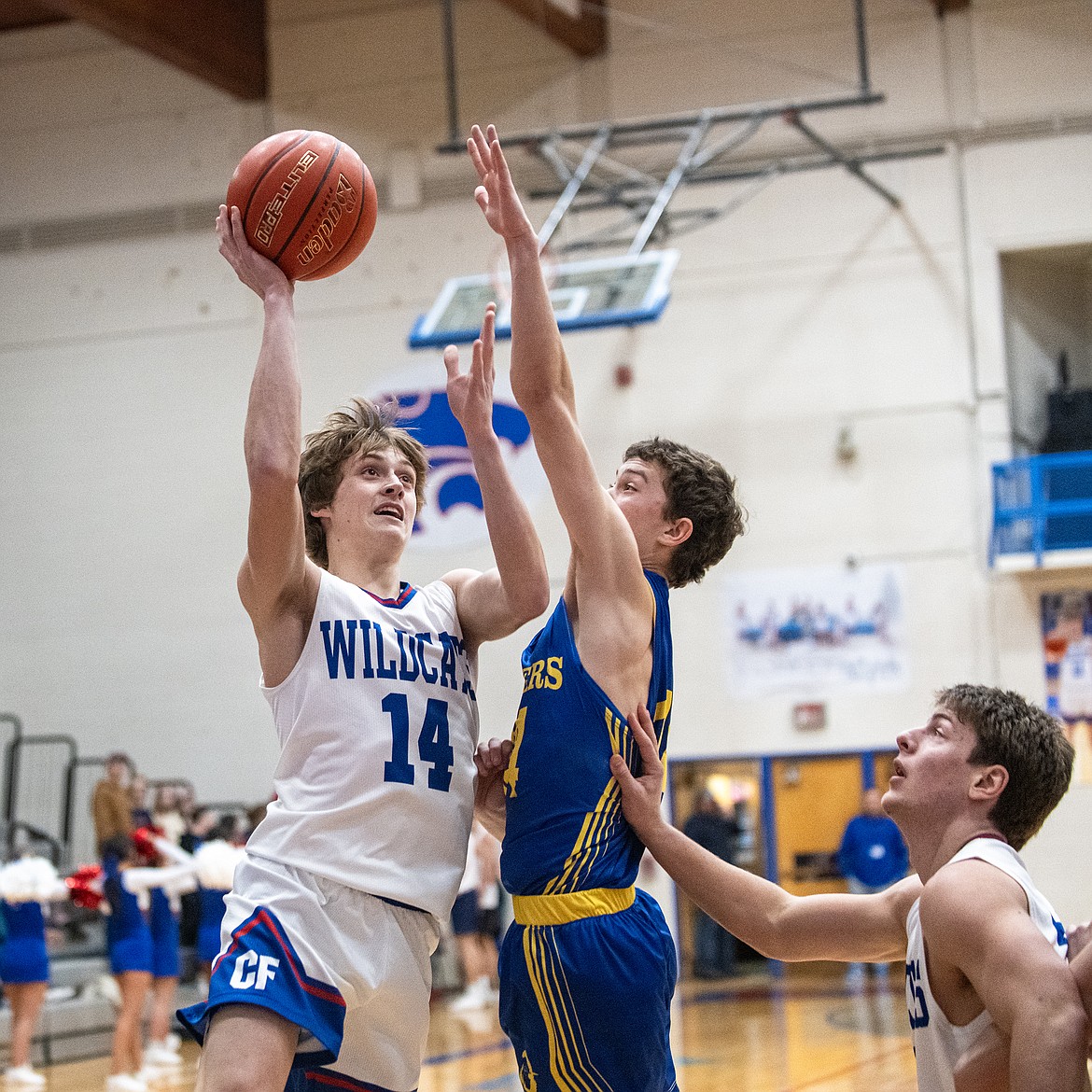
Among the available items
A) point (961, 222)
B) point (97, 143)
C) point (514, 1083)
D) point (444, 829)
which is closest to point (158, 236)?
point (97, 143)

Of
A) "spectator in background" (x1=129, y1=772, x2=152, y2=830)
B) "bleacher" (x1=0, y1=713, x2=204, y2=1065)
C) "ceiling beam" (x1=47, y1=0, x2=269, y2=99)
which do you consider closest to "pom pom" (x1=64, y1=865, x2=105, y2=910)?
"bleacher" (x1=0, y1=713, x2=204, y2=1065)

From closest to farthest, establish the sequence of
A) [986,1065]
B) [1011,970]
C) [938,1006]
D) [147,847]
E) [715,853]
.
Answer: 1. [1011,970]
2. [986,1065]
3. [938,1006]
4. [147,847]
5. [715,853]

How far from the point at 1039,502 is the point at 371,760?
1204cm

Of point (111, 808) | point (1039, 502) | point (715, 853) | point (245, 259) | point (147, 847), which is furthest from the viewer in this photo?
point (715, 853)

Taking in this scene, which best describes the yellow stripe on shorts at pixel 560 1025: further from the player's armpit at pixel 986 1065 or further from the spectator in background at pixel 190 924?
the spectator in background at pixel 190 924

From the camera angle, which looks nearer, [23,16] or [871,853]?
[871,853]

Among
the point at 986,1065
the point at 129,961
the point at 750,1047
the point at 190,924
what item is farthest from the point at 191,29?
the point at 986,1065

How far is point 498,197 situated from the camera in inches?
125

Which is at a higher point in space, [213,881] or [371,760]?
[371,760]

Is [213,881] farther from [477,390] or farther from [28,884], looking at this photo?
[477,390]

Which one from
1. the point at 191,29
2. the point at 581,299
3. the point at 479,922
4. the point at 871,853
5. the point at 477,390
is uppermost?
the point at 191,29

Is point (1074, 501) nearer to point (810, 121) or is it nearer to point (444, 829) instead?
point (810, 121)

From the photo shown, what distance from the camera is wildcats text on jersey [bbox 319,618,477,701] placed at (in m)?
3.19

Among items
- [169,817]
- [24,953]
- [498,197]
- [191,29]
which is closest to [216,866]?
[24,953]
